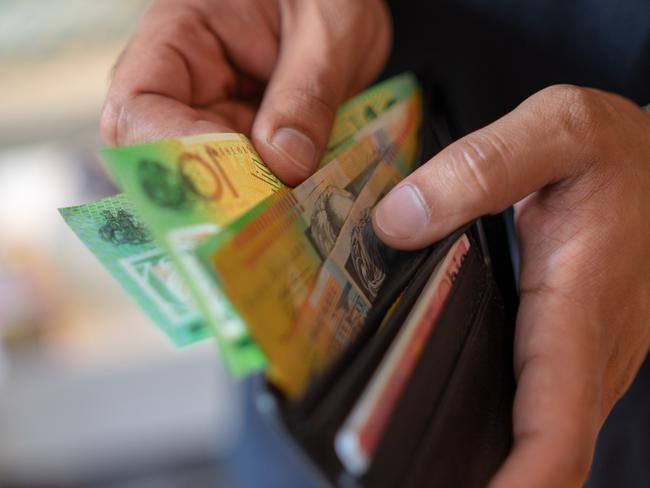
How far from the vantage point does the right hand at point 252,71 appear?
64 cm

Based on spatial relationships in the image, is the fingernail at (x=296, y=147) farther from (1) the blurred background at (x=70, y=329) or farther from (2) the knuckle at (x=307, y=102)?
(1) the blurred background at (x=70, y=329)

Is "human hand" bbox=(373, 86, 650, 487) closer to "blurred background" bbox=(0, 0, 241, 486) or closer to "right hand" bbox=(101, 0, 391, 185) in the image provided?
"right hand" bbox=(101, 0, 391, 185)

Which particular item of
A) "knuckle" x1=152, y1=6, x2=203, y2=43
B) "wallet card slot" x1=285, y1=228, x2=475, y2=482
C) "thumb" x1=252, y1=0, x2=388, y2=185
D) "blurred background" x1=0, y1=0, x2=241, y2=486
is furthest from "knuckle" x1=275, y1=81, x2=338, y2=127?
"blurred background" x1=0, y1=0, x2=241, y2=486

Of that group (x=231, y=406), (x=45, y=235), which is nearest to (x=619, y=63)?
(x=231, y=406)

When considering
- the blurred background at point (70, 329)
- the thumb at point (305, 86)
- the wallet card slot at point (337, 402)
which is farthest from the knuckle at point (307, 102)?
the blurred background at point (70, 329)

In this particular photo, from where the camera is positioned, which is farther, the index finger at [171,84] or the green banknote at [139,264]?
the index finger at [171,84]

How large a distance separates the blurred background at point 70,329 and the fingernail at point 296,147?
1.30m

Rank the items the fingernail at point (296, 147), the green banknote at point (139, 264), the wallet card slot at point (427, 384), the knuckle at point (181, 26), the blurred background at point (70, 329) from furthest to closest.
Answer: the blurred background at point (70, 329) < the knuckle at point (181, 26) < the fingernail at point (296, 147) < the green banknote at point (139, 264) < the wallet card slot at point (427, 384)

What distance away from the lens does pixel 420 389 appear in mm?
406

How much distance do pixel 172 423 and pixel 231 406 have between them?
18cm

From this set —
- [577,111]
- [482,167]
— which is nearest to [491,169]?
[482,167]

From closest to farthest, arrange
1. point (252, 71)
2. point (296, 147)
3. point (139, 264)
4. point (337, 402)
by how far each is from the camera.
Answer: point (337, 402) → point (139, 264) → point (296, 147) → point (252, 71)

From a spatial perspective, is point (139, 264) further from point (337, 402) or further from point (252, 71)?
point (252, 71)

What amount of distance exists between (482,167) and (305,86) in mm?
241
